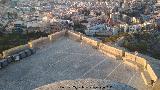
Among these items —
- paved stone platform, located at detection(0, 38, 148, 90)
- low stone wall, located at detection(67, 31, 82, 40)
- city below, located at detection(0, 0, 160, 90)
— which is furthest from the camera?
low stone wall, located at detection(67, 31, 82, 40)

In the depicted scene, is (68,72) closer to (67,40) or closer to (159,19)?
(67,40)

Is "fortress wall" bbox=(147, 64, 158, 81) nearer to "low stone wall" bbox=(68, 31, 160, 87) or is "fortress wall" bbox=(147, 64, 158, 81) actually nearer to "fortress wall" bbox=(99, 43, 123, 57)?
"low stone wall" bbox=(68, 31, 160, 87)

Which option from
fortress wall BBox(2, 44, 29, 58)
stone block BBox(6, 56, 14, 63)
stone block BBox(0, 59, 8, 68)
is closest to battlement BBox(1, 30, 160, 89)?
fortress wall BBox(2, 44, 29, 58)

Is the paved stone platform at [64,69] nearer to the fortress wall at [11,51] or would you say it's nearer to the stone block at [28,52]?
the stone block at [28,52]

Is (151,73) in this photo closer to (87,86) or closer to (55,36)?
(55,36)

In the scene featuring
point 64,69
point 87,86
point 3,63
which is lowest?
point 64,69

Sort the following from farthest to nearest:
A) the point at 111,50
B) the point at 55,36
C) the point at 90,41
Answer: the point at 55,36
the point at 90,41
the point at 111,50

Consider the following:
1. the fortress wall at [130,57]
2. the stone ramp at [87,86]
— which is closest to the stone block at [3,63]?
the fortress wall at [130,57]

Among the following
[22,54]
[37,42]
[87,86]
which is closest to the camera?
[87,86]

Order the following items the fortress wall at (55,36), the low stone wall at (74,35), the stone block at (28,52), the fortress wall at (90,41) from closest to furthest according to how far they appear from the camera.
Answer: the stone block at (28,52), the fortress wall at (90,41), the fortress wall at (55,36), the low stone wall at (74,35)

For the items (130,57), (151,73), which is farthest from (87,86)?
(130,57)
